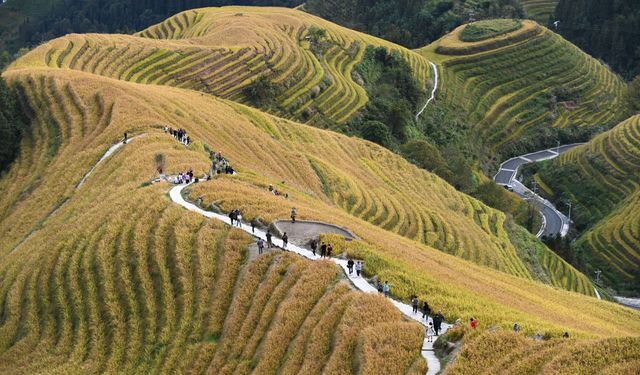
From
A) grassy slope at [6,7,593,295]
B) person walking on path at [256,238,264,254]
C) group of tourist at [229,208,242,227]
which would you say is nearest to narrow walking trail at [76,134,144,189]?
grassy slope at [6,7,593,295]

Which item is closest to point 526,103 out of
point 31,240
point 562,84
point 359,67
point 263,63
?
point 562,84

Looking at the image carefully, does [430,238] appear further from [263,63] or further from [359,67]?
[359,67]

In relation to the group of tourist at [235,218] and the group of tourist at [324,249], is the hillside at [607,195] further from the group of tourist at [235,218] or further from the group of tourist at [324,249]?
the group of tourist at [235,218]

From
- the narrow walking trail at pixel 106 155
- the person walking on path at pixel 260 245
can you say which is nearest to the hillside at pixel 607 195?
the narrow walking trail at pixel 106 155

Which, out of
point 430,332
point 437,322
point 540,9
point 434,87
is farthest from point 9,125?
point 540,9

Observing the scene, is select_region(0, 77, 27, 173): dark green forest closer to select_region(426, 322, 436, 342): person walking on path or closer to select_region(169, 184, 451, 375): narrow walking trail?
select_region(169, 184, 451, 375): narrow walking trail

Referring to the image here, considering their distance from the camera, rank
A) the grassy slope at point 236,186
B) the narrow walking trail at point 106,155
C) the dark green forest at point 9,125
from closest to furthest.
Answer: the grassy slope at point 236,186
the narrow walking trail at point 106,155
the dark green forest at point 9,125
